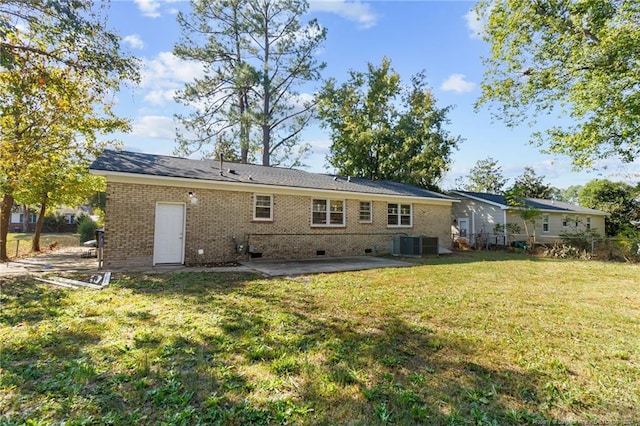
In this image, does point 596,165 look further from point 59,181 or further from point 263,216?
point 59,181

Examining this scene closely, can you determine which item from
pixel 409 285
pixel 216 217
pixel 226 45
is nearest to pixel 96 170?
pixel 216 217

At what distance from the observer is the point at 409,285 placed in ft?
25.9

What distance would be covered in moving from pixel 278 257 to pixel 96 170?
6.68 m

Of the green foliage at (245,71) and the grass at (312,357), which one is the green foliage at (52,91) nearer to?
the grass at (312,357)

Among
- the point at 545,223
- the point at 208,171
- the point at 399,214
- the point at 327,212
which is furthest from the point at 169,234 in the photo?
the point at 545,223

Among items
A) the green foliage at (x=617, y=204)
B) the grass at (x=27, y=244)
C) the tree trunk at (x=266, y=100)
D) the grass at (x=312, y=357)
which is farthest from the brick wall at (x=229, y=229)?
the green foliage at (x=617, y=204)

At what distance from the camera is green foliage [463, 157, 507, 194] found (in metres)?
39.2

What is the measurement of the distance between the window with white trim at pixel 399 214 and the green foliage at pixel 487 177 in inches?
1110

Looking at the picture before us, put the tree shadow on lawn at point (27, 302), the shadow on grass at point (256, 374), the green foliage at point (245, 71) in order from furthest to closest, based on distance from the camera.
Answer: the green foliage at point (245, 71), the tree shadow on lawn at point (27, 302), the shadow on grass at point (256, 374)

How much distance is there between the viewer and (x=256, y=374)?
3.25m

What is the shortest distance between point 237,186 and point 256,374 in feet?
29.6

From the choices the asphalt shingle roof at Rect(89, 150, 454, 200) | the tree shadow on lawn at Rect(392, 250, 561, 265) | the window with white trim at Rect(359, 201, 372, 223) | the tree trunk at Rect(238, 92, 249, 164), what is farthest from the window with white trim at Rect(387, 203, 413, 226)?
the tree trunk at Rect(238, 92, 249, 164)

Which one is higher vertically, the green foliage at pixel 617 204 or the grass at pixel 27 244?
the green foliage at pixel 617 204

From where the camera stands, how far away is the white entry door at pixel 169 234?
1023 cm
